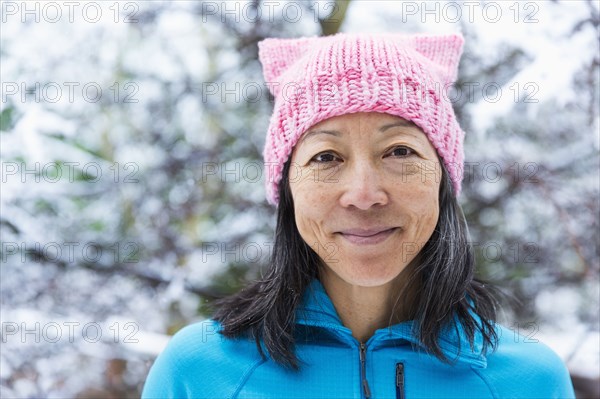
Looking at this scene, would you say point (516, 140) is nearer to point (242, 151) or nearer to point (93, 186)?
point (242, 151)

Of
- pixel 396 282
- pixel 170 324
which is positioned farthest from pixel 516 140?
pixel 170 324

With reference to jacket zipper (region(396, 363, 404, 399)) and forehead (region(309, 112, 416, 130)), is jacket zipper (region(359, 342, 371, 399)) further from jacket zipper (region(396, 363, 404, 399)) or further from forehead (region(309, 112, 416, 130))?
forehead (region(309, 112, 416, 130))

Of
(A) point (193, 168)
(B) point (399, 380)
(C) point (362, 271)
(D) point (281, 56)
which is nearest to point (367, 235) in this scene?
(C) point (362, 271)

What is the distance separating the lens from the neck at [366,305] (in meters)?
1.23

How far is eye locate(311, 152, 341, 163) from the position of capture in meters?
1.15

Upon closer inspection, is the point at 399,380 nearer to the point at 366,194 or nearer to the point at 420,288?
the point at 420,288

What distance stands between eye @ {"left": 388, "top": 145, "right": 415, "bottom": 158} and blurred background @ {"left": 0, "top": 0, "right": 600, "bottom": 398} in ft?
2.86

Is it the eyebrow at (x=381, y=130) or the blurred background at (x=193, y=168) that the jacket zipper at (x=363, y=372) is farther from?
the blurred background at (x=193, y=168)

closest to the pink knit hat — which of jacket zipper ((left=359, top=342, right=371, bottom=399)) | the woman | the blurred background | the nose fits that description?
the woman

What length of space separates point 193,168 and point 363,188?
3.29 feet

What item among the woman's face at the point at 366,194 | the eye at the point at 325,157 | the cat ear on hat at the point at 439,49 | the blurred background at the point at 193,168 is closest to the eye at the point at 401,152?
the woman's face at the point at 366,194

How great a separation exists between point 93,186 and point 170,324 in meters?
0.50

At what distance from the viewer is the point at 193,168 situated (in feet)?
6.47

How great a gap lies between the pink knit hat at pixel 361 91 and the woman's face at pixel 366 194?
3 cm
